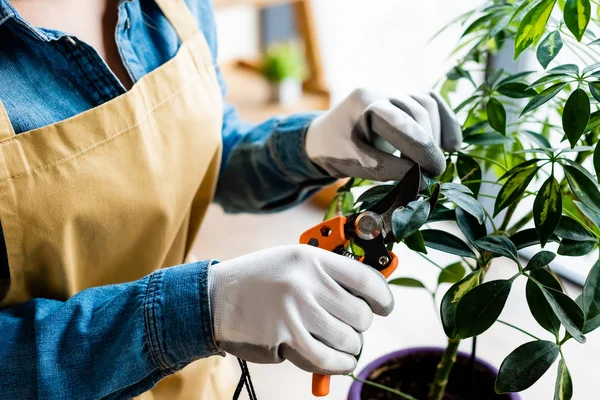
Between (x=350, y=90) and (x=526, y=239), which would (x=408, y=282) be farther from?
(x=350, y=90)

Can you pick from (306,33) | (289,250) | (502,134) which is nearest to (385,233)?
→ (289,250)

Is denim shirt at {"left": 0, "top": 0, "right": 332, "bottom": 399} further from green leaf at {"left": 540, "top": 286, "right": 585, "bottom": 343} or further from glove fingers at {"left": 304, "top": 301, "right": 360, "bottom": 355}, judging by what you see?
green leaf at {"left": 540, "top": 286, "right": 585, "bottom": 343}

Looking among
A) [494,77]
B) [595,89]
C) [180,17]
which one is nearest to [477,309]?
[595,89]

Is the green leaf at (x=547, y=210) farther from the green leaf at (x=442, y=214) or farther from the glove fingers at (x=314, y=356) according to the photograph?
the glove fingers at (x=314, y=356)

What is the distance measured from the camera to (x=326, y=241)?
2.15 ft

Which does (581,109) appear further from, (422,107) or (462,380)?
(462,380)

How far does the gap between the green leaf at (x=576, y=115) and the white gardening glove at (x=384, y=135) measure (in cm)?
16

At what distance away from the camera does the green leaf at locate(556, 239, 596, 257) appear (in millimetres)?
582

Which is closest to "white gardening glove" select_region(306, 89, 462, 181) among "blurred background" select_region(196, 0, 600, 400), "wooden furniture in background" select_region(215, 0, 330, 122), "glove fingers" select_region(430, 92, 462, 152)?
"glove fingers" select_region(430, 92, 462, 152)

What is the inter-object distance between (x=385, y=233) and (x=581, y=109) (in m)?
0.22

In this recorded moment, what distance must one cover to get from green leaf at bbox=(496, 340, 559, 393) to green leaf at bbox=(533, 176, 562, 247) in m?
0.10

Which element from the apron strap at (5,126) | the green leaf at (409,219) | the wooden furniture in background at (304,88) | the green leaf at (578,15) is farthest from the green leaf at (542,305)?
the wooden furniture in background at (304,88)

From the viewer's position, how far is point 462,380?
853 millimetres

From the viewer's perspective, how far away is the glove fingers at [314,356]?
0.60 metres
